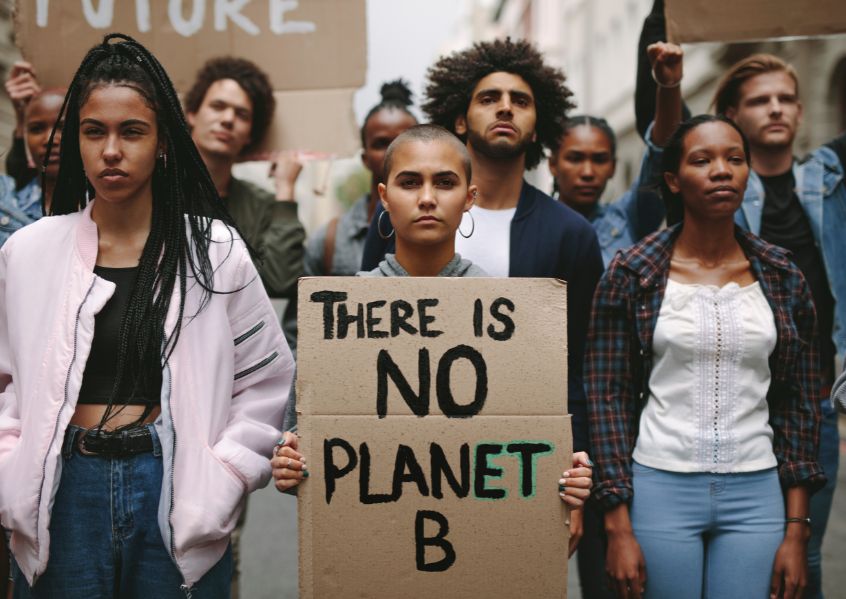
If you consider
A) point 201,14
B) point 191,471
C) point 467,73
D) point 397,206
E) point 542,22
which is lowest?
point 191,471

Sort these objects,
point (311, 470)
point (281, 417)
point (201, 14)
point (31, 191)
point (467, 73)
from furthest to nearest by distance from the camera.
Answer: point (201, 14) → point (31, 191) → point (467, 73) → point (281, 417) → point (311, 470)

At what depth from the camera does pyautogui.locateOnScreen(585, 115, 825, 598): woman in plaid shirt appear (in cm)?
246

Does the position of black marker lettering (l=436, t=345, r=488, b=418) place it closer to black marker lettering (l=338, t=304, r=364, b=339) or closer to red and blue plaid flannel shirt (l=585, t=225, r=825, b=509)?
black marker lettering (l=338, t=304, r=364, b=339)

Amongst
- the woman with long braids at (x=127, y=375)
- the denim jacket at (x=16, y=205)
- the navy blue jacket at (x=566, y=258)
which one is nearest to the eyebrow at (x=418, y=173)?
the navy blue jacket at (x=566, y=258)

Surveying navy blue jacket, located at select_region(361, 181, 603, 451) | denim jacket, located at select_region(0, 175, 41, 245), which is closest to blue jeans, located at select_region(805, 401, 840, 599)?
navy blue jacket, located at select_region(361, 181, 603, 451)

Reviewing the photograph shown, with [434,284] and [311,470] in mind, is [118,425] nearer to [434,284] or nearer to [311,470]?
[311,470]

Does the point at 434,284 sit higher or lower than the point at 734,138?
lower

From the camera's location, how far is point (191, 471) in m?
2.10

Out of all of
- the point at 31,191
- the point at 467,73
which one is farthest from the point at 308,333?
the point at 31,191

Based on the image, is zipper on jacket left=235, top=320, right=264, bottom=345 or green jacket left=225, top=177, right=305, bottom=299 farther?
green jacket left=225, top=177, right=305, bottom=299

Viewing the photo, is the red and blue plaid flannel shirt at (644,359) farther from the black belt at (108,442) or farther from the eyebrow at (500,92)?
the black belt at (108,442)

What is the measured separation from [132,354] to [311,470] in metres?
0.54

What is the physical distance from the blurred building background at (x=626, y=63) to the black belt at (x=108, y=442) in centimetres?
201

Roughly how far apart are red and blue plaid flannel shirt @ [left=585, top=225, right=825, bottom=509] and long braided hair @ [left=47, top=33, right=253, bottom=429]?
1175 millimetres
